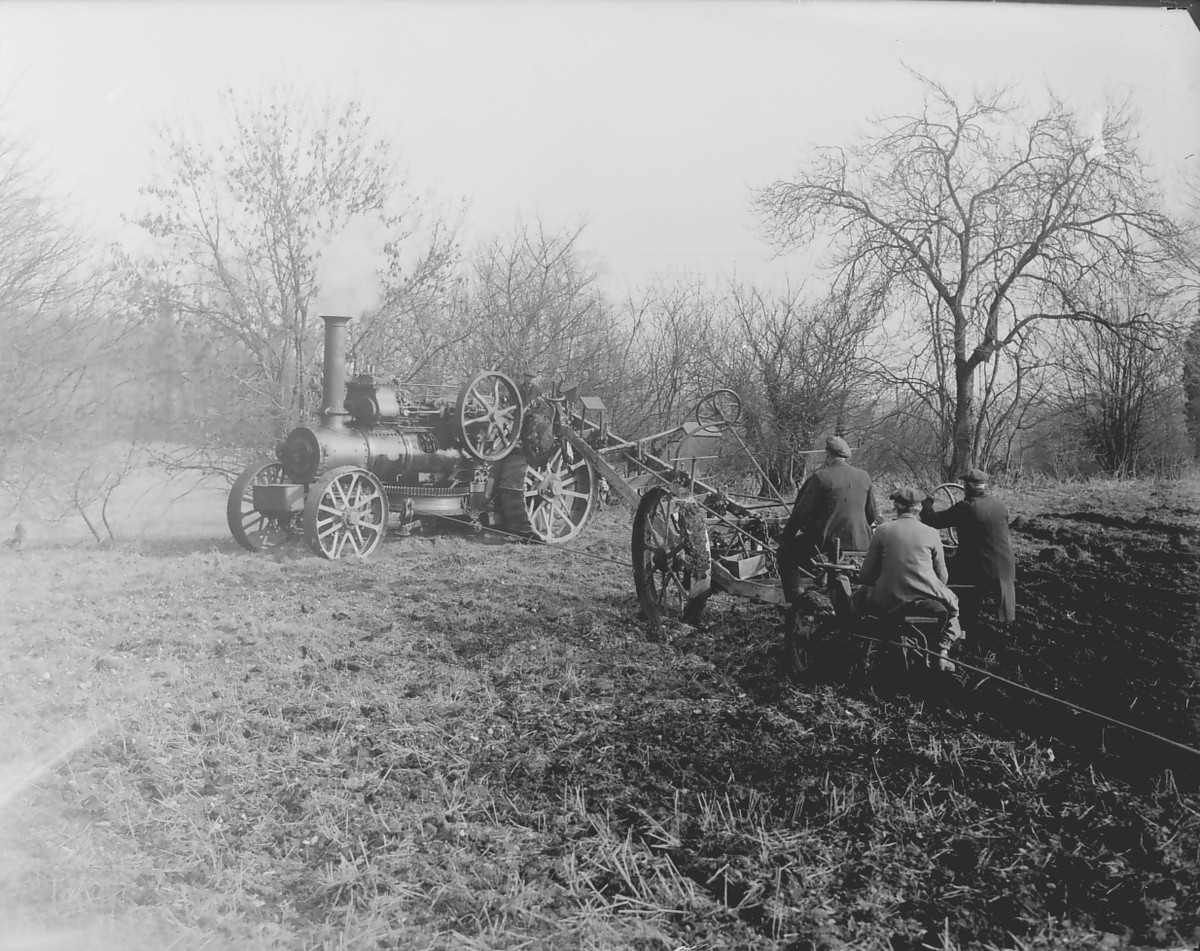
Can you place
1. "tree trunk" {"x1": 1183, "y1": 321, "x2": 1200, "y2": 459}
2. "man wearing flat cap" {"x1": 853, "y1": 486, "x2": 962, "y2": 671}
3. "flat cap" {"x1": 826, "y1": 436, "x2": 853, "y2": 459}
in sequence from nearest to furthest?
"man wearing flat cap" {"x1": 853, "y1": 486, "x2": 962, "y2": 671}
"flat cap" {"x1": 826, "y1": 436, "x2": 853, "y2": 459}
"tree trunk" {"x1": 1183, "y1": 321, "x2": 1200, "y2": 459}

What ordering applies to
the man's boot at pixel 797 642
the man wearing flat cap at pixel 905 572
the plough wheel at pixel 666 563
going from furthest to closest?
the plough wheel at pixel 666 563 < the man's boot at pixel 797 642 < the man wearing flat cap at pixel 905 572

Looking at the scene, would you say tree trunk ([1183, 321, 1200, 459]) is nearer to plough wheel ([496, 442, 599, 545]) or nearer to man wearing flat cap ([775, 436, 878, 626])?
man wearing flat cap ([775, 436, 878, 626])

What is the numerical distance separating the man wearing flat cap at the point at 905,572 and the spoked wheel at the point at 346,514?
549 cm

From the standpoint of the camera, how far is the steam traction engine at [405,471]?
8297mm

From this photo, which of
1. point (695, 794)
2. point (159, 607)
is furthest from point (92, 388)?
point (695, 794)

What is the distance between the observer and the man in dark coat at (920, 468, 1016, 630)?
473 cm

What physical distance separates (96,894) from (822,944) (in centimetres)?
220

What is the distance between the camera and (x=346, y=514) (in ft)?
27.2

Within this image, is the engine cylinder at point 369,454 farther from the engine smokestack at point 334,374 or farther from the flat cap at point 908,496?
the flat cap at point 908,496

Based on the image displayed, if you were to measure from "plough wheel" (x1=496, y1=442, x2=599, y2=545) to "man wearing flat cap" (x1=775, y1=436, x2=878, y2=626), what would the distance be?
4765 mm

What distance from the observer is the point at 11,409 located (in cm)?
586

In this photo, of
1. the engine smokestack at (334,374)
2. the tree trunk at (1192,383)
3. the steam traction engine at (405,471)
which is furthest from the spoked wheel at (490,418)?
the tree trunk at (1192,383)

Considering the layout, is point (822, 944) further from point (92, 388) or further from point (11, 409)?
point (92, 388)

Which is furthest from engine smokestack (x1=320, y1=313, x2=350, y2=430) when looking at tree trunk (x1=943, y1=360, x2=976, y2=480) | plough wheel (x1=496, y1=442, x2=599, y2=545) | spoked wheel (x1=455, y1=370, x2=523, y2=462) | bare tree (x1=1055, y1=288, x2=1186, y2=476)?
bare tree (x1=1055, y1=288, x2=1186, y2=476)
